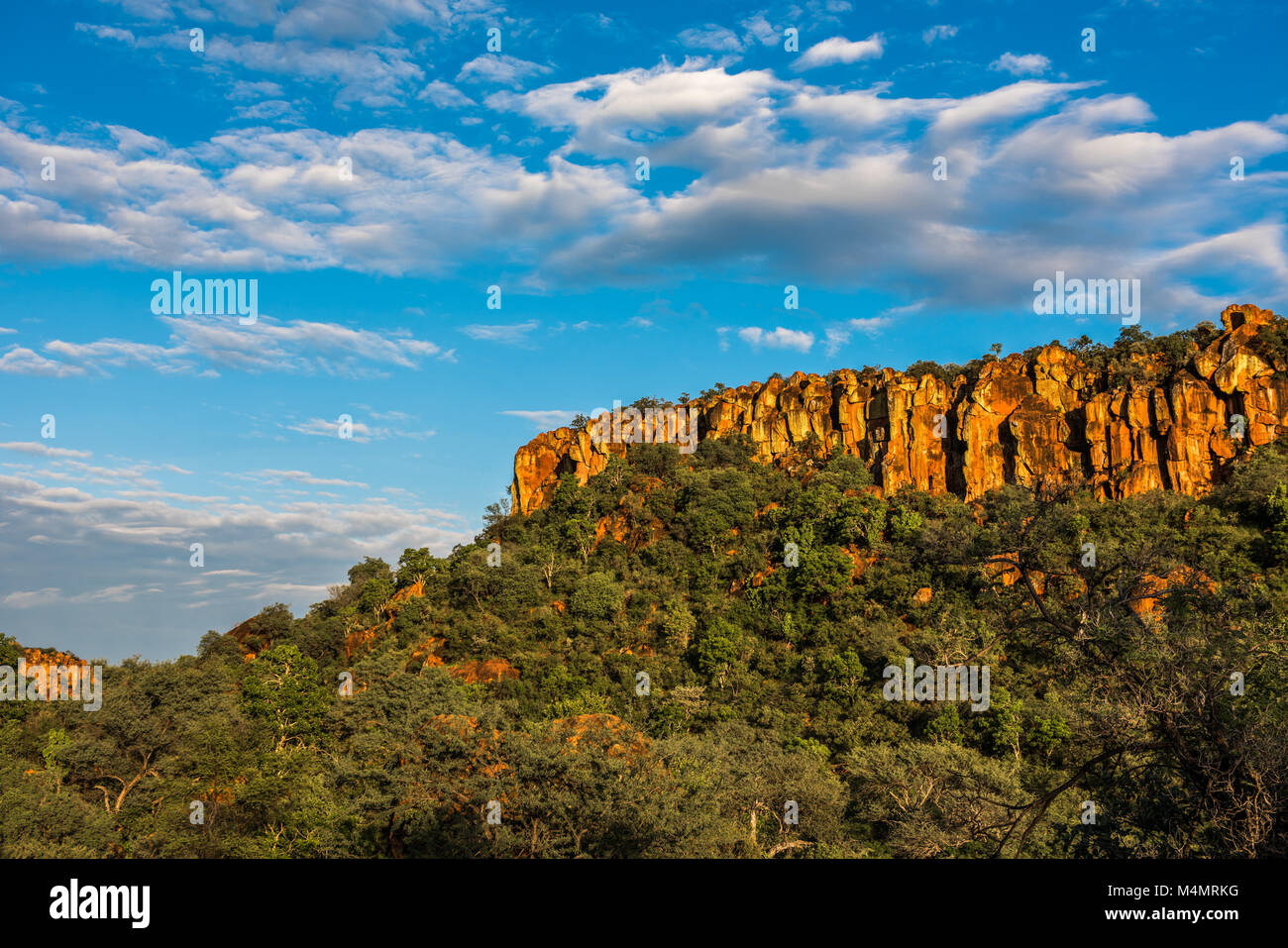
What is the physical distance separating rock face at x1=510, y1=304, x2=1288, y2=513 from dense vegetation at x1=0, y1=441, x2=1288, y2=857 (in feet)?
15.0

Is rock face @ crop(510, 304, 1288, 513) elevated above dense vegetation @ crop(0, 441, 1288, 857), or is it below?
above

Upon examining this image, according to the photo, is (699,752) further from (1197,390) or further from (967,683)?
(1197,390)

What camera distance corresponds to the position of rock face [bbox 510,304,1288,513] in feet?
194

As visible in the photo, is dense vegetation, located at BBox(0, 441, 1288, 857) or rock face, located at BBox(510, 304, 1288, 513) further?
rock face, located at BBox(510, 304, 1288, 513)

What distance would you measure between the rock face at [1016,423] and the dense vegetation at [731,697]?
4.58m

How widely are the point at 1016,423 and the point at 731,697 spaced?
36.8m

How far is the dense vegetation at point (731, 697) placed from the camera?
33.6 feet

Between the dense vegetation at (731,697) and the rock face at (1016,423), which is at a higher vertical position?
the rock face at (1016,423)

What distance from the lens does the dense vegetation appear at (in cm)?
1023

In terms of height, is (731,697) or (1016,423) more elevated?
(1016,423)

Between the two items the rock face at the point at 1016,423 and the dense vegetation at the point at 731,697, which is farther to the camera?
the rock face at the point at 1016,423

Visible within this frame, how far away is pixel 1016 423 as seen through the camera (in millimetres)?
65250

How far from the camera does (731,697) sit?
4244 centimetres

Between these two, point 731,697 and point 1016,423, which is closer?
point 731,697
